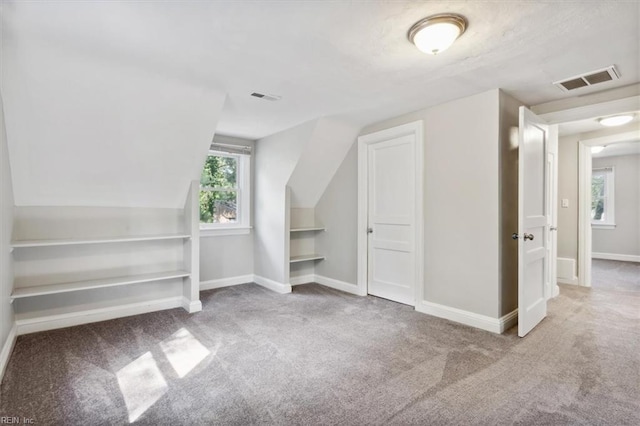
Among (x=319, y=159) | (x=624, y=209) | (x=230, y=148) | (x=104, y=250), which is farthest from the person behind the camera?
(x=624, y=209)

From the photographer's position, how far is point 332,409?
72.4 inches

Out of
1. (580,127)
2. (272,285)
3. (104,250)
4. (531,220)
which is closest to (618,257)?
(580,127)

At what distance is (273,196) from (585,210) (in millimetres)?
4425

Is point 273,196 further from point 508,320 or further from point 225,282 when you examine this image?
point 508,320

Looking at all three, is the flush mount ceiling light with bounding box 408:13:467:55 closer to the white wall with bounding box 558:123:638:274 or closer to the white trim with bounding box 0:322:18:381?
the white trim with bounding box 0:322:18:381

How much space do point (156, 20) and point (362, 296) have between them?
3.48 metres

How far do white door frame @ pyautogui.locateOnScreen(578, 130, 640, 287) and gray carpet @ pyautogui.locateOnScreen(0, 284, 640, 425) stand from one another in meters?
1.26

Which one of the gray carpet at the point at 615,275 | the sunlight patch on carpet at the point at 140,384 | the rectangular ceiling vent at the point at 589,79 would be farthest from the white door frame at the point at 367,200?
the gray carpet at the point at 615,275

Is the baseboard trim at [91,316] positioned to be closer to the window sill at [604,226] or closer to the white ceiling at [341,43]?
the white ceiling at [341,43]

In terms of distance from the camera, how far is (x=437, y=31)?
72.8 inches

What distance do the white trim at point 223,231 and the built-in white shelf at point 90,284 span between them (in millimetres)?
879

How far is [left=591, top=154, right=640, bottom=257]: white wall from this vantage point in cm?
661

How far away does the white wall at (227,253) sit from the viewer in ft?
14.6

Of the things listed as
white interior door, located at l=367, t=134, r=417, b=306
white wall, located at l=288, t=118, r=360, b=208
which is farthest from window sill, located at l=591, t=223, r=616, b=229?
white wall, located at l=288, t=118, r=360, b=208
